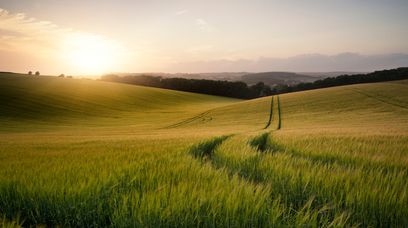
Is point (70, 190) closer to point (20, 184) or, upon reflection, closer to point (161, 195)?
point (20, 184)

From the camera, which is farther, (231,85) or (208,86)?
(208,86)

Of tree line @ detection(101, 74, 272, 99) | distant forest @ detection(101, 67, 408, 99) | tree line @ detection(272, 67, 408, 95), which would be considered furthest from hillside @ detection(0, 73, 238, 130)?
tree line @ detection(272, 67, 408, 95)

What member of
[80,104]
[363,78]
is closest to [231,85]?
[363,78]

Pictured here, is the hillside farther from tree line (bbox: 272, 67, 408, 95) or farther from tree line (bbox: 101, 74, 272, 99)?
tree line (bbox: 272, 67, 408, 95)

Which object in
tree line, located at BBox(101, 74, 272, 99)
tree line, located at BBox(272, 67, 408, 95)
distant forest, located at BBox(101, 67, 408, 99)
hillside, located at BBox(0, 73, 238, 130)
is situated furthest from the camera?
tree line, located at BBox(101, 74, 272, 99)

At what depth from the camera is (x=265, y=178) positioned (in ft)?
12.8

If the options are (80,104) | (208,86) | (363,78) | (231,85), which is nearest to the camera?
(80,104)

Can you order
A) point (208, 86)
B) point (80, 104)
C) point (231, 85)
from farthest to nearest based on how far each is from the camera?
1. point (208, 86)
2. point (231, 85)
3. point (80, 104)

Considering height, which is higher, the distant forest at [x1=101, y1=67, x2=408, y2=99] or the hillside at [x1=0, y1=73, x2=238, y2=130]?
the distant forest at [x1=101, y1=67, x2=408, y2=99]

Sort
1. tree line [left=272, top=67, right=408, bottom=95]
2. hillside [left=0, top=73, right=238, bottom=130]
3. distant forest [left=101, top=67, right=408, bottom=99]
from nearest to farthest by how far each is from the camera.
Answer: hillside [left=0, top=73, right=238, bottom=130] < tree line [left=272, top=67, right=408, bottom=95] < distant forest [left=101, top=67, right=408, bottom=99]

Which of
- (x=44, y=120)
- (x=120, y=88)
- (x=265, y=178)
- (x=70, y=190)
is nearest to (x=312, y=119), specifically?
(x=265, y=178)

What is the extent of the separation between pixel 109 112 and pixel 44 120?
45.3 feet

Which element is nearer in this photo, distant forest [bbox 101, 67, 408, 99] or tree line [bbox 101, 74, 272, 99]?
distant forest [bbox 101, 67, 408, 99]

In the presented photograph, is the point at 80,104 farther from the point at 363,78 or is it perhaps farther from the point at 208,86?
the point at 363,78
